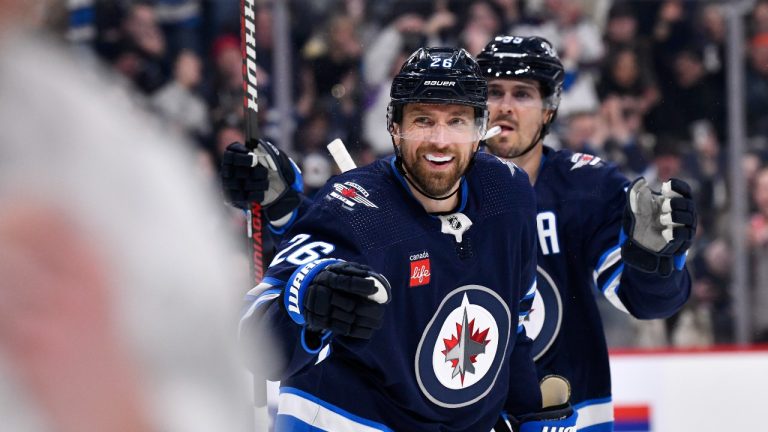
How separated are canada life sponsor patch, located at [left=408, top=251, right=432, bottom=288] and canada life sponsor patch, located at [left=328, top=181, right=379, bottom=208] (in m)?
0.15

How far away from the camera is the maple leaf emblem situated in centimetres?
269

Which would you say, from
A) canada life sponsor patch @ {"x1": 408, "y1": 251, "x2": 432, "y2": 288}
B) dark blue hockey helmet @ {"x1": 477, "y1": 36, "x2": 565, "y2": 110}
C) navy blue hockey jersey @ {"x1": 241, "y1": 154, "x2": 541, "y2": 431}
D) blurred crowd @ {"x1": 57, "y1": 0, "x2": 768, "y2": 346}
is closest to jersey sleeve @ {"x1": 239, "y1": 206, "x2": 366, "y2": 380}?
navy blue hockey jersey @ {"x1": 241, "y1": 154, "x2": 541, "y2": 431}

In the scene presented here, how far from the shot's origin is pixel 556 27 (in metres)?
5.43

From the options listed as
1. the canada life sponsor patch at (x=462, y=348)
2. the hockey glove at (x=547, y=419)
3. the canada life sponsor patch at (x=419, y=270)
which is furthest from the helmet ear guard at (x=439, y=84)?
the hockey glove at (x=547, y=419)

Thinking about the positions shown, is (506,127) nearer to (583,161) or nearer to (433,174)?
(583,161)

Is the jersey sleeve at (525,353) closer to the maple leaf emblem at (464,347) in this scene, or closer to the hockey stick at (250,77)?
the maple leaf emblem at (464,347)

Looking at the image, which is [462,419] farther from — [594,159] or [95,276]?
[95,276]

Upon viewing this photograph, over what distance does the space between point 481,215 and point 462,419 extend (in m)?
0.49

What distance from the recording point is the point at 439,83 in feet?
9.06

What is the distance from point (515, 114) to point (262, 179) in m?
0.79

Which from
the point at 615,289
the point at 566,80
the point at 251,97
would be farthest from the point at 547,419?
the point at 566,80

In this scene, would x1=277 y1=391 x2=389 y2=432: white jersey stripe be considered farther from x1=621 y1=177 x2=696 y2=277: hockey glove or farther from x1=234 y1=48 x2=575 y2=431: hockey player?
x1=621 y1=177 x2=696 y2=277: hockey glove

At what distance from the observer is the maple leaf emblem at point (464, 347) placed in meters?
2.69

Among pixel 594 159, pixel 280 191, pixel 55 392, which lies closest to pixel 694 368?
pixel 594 159
